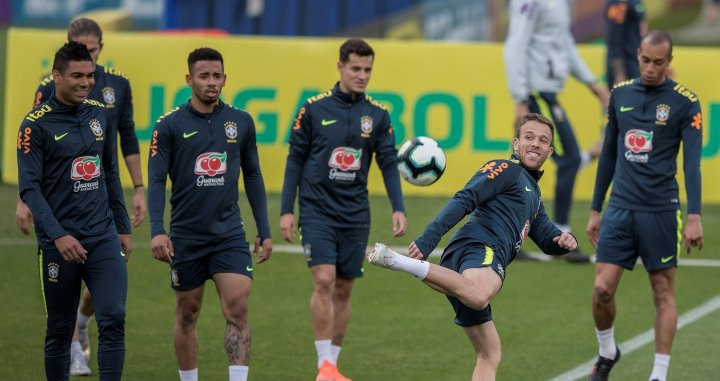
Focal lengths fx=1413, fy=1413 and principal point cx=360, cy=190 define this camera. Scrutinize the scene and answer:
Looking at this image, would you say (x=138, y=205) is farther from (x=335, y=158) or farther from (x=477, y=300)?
(x=477, y=300)

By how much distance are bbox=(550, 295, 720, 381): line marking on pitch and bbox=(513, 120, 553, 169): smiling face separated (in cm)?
202

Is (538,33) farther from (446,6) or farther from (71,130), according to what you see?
(446,6)

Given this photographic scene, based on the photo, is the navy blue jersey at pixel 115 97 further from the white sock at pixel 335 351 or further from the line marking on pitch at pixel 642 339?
the line marking on pitch at pixel 642 339

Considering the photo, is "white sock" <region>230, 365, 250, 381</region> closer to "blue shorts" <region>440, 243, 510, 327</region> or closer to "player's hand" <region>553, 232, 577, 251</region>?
"blue shorts" <region>440, 243, 510, 327</region>

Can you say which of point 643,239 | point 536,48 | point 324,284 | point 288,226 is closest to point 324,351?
point 324,284

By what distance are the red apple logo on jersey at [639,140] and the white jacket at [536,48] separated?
394 cm

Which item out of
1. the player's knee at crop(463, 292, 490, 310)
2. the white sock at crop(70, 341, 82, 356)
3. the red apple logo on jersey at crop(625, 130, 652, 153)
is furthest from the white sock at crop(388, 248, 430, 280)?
the white sock at crop(70, 341, 82, 356)

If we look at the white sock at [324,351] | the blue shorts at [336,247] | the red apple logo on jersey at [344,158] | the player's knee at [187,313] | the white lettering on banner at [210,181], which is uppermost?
the red apple logo on jersey at [344,158]

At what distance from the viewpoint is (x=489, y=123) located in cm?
1631

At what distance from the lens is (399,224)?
32.5 feet

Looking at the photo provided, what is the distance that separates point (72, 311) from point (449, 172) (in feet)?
27.5

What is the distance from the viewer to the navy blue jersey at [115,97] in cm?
973

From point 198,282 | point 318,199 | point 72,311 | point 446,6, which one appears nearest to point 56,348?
point 72,311

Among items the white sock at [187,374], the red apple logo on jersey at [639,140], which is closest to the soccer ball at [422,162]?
the red apple logo on jersey at [639,140]
